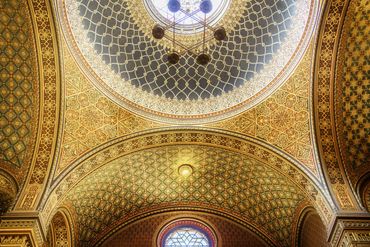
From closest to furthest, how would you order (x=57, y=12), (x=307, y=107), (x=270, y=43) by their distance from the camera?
1. (x=57, y=12)
2. (x=307, y=107)
3. (x=270, y=43)

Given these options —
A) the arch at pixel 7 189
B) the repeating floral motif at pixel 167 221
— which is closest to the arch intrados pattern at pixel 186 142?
the arch at pixel 7 189

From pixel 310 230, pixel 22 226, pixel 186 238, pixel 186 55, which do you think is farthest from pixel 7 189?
pixel 310 230

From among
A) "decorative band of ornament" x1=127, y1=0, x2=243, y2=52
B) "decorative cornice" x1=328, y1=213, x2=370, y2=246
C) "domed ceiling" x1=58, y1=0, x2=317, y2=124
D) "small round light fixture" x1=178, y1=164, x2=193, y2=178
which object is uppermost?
"decorative band of ornament" x1=127, y1=0, x2=243, y2=52

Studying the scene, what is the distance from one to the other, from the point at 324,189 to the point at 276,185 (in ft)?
5.87

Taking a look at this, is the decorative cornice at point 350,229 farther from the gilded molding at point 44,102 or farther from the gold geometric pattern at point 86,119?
the gilded molding at point 44,102

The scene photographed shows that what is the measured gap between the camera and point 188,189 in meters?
12.4

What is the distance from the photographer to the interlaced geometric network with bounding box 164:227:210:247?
12386 mm

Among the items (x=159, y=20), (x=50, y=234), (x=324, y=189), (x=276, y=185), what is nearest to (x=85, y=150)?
(x=50, y=234)

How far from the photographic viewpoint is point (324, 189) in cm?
967

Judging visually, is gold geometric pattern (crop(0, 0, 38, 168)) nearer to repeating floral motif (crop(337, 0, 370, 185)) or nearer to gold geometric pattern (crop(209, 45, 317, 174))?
gold geometric pattern (crop(209, 45, 317, 174))

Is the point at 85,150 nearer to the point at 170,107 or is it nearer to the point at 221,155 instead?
the point at 170,107

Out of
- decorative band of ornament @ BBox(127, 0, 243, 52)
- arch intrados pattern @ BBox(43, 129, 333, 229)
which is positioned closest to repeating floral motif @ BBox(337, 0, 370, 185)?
arch intrados pattern @ BBox(43, 129, 333, 229)

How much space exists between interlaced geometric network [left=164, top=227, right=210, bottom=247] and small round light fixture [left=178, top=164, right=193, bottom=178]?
1.99 m

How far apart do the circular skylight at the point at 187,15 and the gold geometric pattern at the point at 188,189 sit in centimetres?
356
